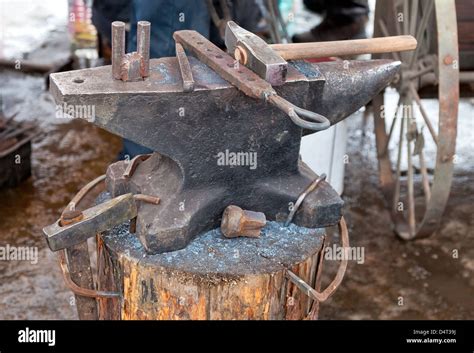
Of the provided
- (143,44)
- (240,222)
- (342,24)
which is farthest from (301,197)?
(342,24)

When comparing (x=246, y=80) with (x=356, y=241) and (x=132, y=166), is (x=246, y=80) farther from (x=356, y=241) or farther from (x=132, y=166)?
(x=356, y=241)

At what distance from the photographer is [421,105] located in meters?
3.71

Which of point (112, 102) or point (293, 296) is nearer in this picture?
point (112, 102)

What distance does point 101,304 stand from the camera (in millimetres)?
2535

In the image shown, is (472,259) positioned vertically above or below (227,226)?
below

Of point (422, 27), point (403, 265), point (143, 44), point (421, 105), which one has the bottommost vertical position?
point (403, 265)

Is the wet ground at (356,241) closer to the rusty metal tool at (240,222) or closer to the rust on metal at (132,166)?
the rust on metal at (132,166)

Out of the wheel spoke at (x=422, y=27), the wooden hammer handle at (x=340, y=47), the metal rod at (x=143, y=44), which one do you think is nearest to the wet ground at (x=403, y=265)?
the wheel spoke at (x=422, y=27)

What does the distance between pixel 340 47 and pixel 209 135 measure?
0.50 meters

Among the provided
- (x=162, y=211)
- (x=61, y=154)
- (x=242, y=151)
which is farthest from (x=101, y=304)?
(x=61, y=154)

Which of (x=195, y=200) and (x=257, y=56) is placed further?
(x=195, y=200)

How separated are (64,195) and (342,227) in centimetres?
233

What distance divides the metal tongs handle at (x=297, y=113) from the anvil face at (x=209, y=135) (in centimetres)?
15
